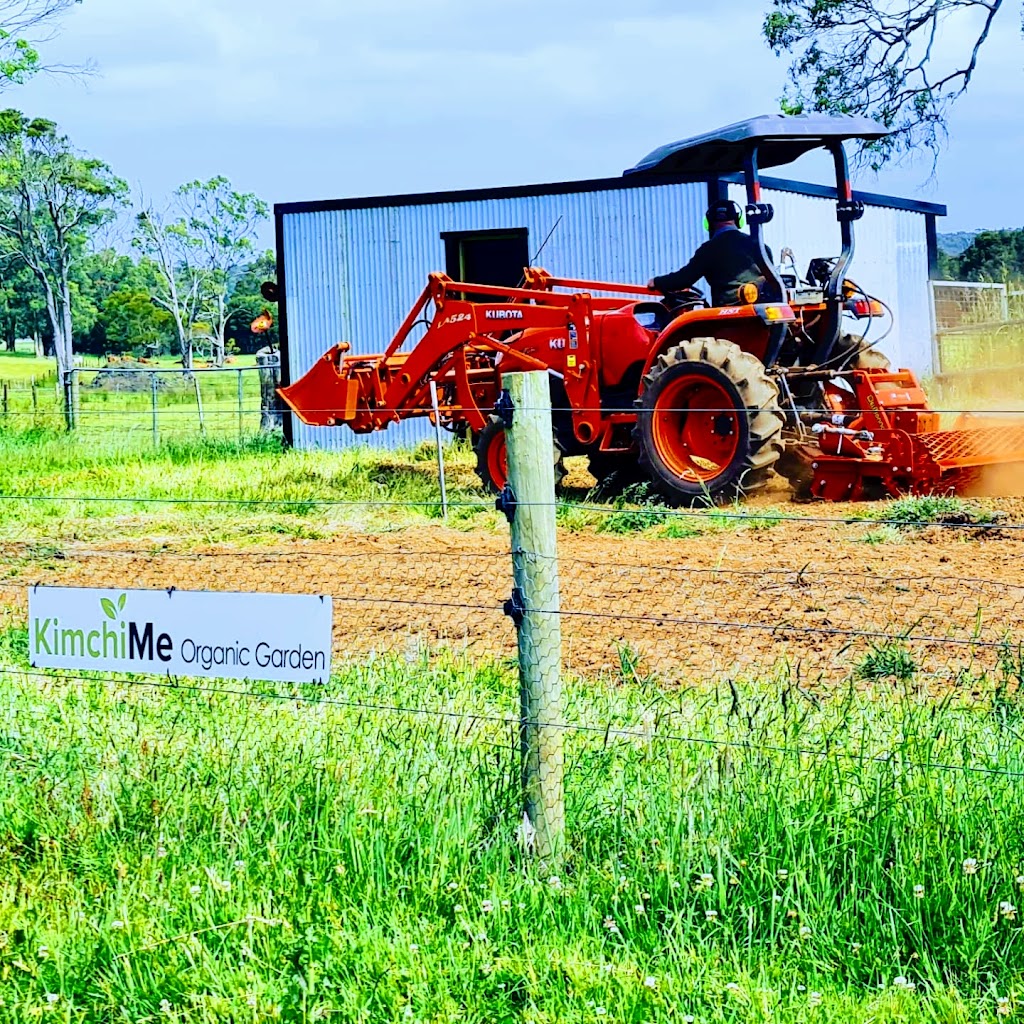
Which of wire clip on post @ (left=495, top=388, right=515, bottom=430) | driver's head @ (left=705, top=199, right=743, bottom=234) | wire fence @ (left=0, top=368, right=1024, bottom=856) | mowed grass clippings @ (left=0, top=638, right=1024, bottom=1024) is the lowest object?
mowed grass clippings @ (left=0, top=638, right=1024, bottom=1024)

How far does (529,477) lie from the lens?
4.15m

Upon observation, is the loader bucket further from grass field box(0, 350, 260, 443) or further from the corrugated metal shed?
the corrugated metal shed

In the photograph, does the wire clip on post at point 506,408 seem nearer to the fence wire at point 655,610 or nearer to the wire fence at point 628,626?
the wire fence at point 628,626

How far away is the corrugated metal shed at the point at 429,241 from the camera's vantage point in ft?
70.4

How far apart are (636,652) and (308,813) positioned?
9.21 ft

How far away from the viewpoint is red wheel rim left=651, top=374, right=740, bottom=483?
12.2 metres

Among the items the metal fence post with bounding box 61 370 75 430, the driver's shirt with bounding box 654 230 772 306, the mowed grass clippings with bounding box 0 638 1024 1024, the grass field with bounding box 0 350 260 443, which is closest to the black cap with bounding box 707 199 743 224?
the driver's shirt with bounding box 654 230 772 306

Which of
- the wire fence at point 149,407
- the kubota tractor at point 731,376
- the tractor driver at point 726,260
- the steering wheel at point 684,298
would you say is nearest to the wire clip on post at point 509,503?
the kubota tractor at point 731,376

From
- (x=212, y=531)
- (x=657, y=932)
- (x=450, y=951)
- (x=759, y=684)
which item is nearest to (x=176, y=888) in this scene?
(x=450, y=951)

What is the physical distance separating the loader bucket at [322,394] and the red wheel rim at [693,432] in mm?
3738

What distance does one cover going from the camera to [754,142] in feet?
39.8

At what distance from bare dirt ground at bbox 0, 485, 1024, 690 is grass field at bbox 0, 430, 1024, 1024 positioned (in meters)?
0.72

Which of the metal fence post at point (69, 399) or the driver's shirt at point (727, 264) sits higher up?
the driver's shirt at point (727, 264)

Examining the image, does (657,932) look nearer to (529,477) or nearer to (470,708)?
(529,477)
